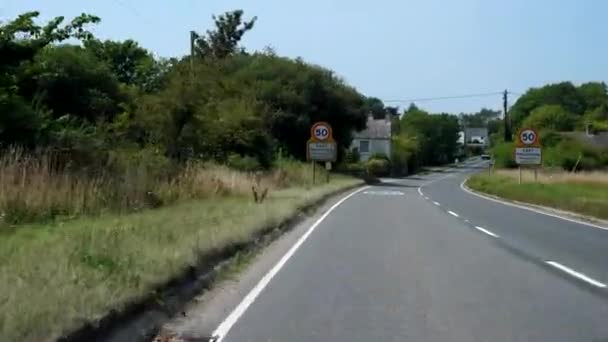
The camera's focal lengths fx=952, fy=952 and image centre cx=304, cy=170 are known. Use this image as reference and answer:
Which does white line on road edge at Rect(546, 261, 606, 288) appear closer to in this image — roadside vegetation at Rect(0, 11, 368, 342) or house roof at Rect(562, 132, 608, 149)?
roadside vegetation at Rect(0, 11, 368, 342)

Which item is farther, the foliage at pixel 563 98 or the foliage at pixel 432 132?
the foliage at pixel 563 98

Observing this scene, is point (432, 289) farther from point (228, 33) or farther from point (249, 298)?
point (228, 33)

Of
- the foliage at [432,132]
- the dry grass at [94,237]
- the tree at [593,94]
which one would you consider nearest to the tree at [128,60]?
the dry grass at [94,237]

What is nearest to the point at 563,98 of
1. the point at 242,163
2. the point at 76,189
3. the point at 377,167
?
the point at 377,167

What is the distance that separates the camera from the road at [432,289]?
9.61 m

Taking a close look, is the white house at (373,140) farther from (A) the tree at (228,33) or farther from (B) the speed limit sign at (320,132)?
(B) the speed limit sign at (320,132)

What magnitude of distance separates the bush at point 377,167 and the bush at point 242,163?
4855 cm

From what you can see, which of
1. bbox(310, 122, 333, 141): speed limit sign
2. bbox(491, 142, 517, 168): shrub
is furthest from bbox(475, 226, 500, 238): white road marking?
bbox(491, 142, 517, 168): shrub

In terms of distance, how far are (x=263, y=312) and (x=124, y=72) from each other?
179 feet

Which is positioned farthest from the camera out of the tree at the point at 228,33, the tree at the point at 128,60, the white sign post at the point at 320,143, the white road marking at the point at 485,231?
the tree at the point at 228,33

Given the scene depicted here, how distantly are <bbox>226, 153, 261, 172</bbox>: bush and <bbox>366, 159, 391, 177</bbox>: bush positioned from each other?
159 feet

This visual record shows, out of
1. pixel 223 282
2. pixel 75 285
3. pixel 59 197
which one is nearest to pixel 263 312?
pixel 75 285

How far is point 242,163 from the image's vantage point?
4419 centimetres

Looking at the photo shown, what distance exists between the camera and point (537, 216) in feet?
103
